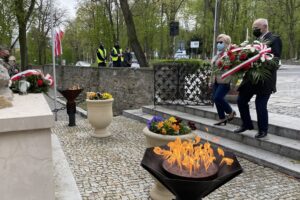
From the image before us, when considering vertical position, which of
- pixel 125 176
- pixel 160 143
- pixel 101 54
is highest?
pixel 101 54

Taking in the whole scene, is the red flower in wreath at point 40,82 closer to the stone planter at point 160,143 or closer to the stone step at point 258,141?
the stone planter at point 160,143

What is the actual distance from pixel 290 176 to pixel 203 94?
383 centimetres

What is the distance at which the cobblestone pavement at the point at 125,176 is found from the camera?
379 cm

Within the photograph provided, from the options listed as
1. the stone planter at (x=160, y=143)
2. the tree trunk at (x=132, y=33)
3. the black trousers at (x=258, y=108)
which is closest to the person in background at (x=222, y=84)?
the black trousers at (x=258, y=108)

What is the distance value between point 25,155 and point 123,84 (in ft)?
27.2

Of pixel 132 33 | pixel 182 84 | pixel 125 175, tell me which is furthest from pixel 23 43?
pixel 125 175

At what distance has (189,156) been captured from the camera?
2.34m

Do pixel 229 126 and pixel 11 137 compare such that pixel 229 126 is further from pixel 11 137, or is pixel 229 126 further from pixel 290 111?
pixel 11 137

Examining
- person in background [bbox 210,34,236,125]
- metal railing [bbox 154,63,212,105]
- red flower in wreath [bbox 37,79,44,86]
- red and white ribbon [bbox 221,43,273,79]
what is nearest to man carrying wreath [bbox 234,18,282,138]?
red and white ribbon [bbox 221,43,273,79]

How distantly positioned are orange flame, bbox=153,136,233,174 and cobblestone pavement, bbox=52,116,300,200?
152cm

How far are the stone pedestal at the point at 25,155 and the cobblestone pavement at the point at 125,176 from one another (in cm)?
123

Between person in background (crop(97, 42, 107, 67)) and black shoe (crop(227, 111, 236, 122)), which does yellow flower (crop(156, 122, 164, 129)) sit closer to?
black shoe (crop(227, 111, 236, 122))

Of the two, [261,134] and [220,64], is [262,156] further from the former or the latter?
[220,64]

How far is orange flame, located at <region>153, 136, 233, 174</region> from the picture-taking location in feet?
7.39
